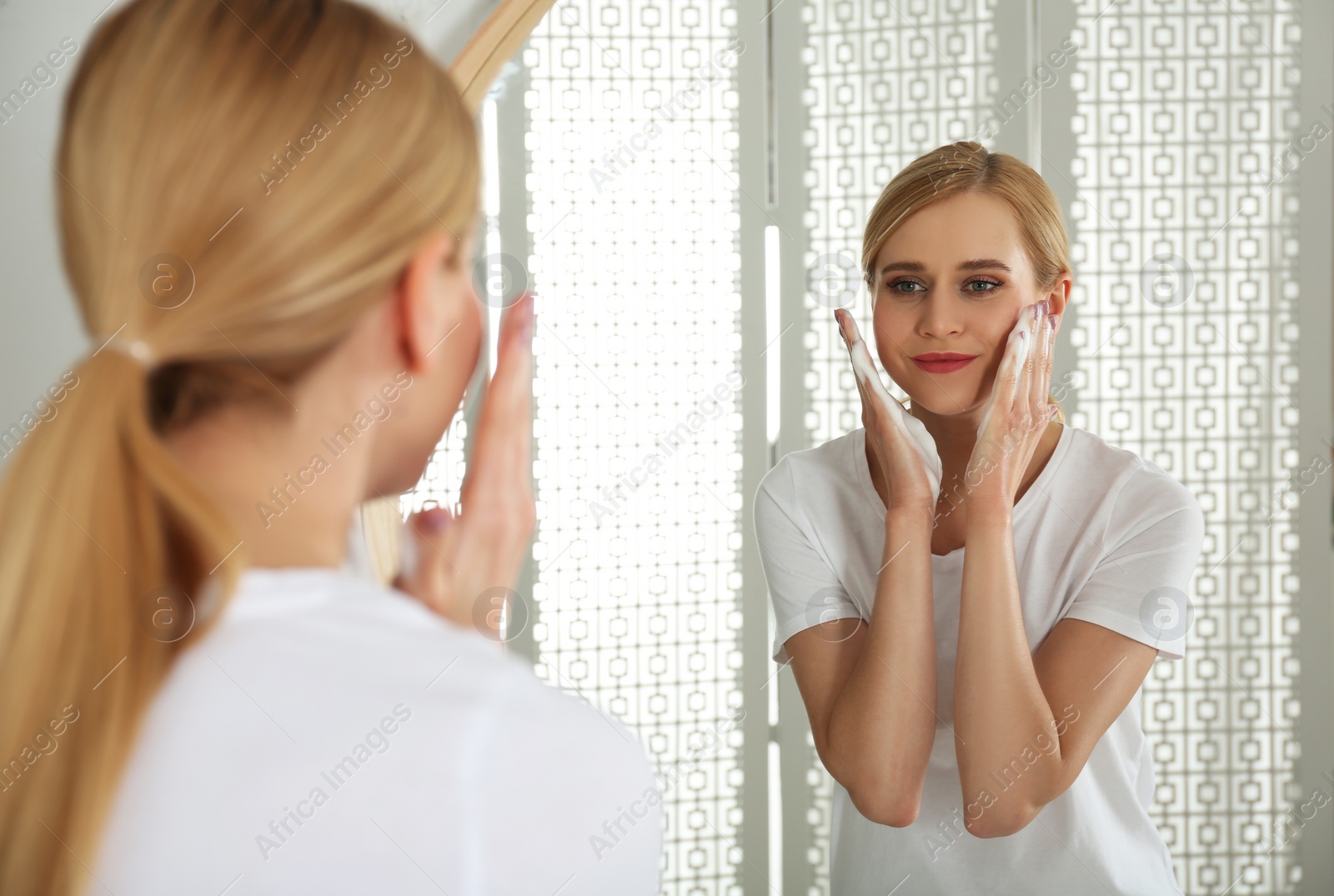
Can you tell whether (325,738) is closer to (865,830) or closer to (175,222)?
(175,222)

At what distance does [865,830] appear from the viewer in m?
1.11

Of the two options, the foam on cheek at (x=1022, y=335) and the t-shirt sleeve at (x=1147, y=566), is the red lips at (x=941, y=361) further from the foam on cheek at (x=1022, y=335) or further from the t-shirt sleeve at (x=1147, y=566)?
the t-shirt sleeve at (x=1147, y=566)

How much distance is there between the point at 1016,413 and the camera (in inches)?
41.6

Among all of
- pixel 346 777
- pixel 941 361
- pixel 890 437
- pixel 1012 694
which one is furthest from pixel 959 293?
pixel 346 777

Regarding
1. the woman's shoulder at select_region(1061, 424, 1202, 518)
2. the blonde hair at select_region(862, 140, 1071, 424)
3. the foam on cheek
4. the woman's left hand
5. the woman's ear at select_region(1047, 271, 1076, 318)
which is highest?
the blonde hair at select_region(862, 140, 1071, 424)

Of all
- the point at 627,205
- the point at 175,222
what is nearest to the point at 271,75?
the point at 175,222

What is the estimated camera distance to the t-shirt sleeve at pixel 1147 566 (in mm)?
969

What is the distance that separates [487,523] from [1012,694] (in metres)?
0.59

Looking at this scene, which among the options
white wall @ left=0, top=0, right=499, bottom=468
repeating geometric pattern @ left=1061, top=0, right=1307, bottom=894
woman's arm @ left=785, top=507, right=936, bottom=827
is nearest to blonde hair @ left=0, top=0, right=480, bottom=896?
woman's arm @ left=785, top=507, right=936, bottom=827

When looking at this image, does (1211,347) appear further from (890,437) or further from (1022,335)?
(890,437)

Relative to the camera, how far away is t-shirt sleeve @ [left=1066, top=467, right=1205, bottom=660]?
3.18 feet

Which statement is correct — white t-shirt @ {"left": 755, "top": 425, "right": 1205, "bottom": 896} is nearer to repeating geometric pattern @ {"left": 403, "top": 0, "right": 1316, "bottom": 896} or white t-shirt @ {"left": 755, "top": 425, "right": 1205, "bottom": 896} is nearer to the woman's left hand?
the woman's left hand

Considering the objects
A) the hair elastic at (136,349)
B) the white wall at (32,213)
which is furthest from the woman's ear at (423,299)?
the white wall at (32,213)

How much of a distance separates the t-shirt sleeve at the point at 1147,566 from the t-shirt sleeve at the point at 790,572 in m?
0.26
